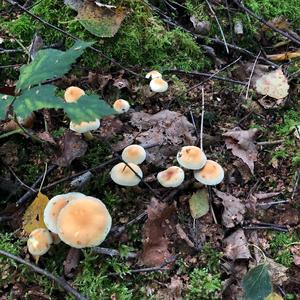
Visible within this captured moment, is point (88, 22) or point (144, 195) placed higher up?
point (88, 22)

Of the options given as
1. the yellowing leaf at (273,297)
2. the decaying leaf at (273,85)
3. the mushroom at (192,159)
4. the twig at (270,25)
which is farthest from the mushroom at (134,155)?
the twig at (270,25)

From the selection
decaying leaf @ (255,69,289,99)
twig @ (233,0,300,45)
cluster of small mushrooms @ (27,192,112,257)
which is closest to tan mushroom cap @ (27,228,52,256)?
cluster of small mushrooms @ (27,192,112,257)

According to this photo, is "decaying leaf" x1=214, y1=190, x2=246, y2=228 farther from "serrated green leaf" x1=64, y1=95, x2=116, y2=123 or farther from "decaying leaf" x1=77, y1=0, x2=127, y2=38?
"decaying leaf" x1=77, y1=0, x2=127, y2=38

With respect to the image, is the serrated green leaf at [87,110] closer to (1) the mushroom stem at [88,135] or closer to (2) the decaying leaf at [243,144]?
(1) the mushroom stem at [88,135]

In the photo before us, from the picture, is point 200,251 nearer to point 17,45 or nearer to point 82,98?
point 82,98

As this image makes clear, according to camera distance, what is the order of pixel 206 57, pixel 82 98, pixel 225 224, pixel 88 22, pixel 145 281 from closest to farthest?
pixel 82 98, pixel 145 281, pixel 225 224, pixel 88 22, pixel 206 57

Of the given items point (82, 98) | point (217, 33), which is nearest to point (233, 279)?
point (82, 98)

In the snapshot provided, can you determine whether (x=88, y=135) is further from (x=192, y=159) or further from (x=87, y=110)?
(x=87, y=110)
